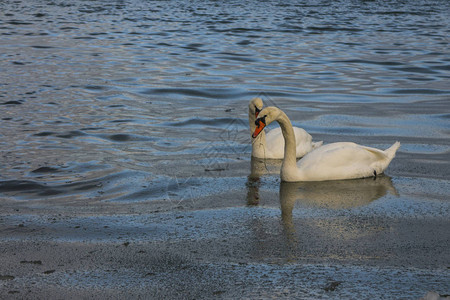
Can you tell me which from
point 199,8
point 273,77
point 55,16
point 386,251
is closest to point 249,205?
point 386,251

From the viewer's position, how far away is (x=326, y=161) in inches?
312

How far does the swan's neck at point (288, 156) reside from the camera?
7846mm

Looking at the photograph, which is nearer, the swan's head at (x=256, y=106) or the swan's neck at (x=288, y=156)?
the swan's neck at (x=288, y=156)

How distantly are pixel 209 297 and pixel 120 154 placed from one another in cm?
440

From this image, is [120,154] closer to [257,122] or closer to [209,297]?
[257,122]

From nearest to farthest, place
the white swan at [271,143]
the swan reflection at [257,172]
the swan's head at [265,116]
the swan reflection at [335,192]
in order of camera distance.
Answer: the swan reflection at [335,192]
the swan reflection at [257,172]
the swan's head at [265,116]
the white swan at [271,143]

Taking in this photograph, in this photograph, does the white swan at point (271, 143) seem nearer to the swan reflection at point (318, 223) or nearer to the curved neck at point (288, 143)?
the swan reflection at point (318, 223)

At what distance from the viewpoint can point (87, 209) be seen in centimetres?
664

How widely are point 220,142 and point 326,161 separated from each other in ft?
7.01

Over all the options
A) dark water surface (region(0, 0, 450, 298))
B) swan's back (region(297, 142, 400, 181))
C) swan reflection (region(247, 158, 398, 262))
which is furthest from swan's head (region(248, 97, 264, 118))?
swan's back (region(297, 142, 400, 181))

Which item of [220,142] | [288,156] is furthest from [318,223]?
Answer: [220,142]

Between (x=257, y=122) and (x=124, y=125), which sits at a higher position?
(x=257, y=122)

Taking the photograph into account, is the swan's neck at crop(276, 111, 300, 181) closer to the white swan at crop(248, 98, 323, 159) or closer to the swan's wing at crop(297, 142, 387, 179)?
the swan's wing at crop(297, 142, 387, 179)

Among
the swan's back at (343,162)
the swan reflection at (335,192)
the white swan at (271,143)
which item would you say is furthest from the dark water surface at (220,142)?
the white swan at (271,143)
